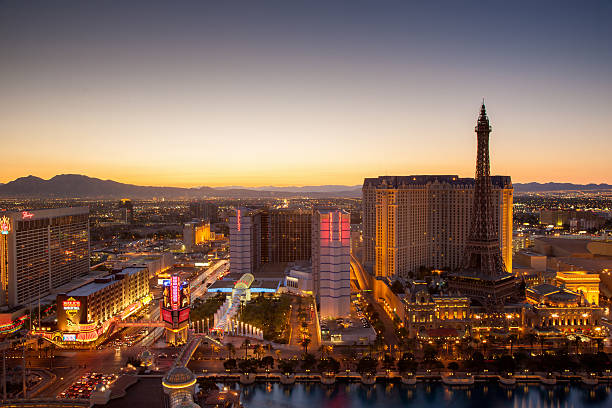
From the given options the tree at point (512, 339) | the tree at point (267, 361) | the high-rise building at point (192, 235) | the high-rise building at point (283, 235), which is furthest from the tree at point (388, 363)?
the high-rise building at point (192, 235)

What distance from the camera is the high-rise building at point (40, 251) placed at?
2114 inches

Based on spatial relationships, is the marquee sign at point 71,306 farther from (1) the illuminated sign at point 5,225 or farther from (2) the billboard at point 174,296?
(1) the illuminated sign at point 5,225

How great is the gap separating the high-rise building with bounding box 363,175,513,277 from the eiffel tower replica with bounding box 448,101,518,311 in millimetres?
11805

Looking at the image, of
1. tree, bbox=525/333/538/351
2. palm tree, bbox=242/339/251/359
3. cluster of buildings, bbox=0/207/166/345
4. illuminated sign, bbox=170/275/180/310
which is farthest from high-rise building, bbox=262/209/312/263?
tree, bbox=525/333/538/351

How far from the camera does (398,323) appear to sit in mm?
52969

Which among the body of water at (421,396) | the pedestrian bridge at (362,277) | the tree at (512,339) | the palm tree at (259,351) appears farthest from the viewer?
the pedestrian bridge at (362,277)

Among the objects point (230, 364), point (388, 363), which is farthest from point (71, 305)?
point (388, 363)

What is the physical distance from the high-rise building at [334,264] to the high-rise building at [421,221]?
17326 millimetres

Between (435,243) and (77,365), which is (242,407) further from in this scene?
(435,243)

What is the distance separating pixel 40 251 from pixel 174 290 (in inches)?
926

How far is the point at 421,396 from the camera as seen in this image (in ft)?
131

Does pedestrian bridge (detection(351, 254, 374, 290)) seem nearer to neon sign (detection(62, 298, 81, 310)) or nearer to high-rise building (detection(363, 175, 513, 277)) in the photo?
high-rise building (detection(363, 175, 513, 277))

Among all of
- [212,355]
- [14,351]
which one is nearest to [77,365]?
[14,351]

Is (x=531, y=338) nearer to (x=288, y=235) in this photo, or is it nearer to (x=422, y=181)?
(x=422, y=181)
